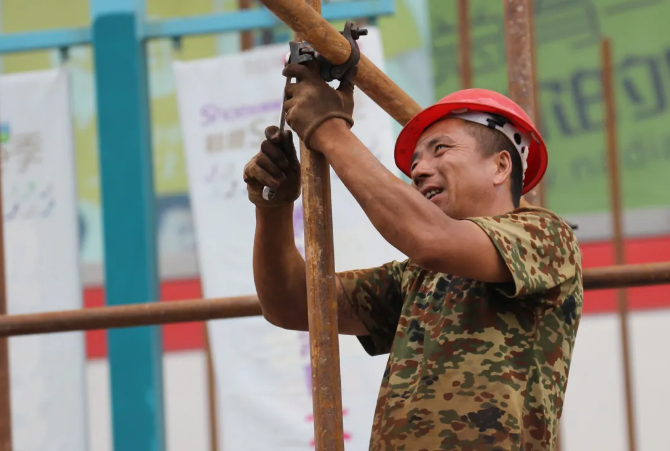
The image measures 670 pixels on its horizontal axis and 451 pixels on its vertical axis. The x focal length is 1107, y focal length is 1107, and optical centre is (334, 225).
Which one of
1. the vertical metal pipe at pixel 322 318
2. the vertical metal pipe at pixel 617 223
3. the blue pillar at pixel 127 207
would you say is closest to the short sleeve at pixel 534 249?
the vertical metal pipe at pixel 322 318

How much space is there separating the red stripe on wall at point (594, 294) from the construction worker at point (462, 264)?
472cm

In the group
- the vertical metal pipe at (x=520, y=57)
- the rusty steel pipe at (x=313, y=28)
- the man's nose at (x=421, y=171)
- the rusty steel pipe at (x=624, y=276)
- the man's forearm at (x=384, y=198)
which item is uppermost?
the vertical metal pipe at (x=520, y=57)

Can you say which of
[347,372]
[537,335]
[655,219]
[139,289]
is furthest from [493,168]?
[655,219]

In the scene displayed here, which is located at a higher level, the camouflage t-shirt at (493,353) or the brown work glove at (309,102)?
the brown work glove at (309,102)

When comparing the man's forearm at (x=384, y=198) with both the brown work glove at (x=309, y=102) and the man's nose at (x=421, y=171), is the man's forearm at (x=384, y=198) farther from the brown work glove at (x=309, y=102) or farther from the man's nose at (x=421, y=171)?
the man's nose at (x=421, y=171)

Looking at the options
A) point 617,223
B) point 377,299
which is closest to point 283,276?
point 377,299

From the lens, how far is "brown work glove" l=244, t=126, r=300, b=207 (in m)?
2.19

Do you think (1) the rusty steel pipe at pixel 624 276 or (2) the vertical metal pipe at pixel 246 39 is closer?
(1) the rusty steel pipe at pixel 624 276

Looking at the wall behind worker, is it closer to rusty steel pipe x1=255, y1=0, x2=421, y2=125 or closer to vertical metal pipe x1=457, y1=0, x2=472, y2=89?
vertical metal pipe x1=457, y1=0, x2=472, y2=89

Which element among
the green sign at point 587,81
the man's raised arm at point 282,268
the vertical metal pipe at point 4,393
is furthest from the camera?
the green sign at point 587,81

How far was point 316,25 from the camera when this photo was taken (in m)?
1.89

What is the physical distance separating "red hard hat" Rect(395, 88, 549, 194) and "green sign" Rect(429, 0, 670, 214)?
4.60 meters

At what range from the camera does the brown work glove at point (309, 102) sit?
6.40 ft

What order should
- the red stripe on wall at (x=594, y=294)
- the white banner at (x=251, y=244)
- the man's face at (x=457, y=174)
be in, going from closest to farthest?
the man's face at (x=457, y=174), the white banner at (x=251, y=244), the red stripe on wall at (x=594, y=294)
